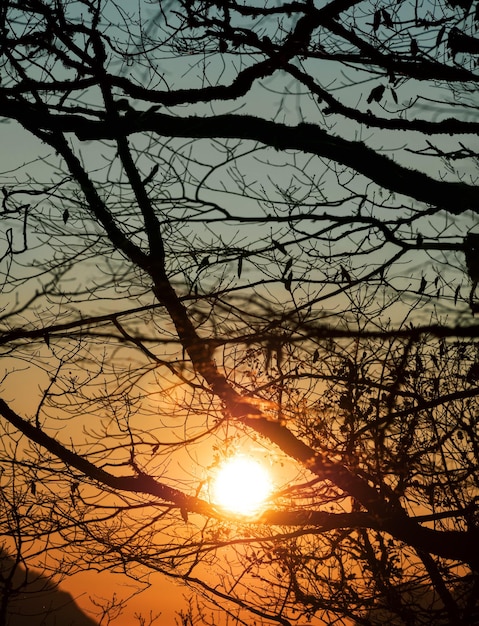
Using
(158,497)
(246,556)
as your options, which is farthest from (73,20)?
(246,556)

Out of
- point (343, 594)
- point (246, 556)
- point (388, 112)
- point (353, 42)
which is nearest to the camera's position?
point (353, 42)

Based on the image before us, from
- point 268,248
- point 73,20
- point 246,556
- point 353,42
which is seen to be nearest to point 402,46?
point 353,42

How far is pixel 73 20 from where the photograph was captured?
6086 millimetres

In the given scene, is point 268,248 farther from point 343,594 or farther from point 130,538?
point 343,594

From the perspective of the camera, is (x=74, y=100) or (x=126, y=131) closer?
(x=126, y=131)

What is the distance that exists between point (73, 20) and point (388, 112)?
3442 mm

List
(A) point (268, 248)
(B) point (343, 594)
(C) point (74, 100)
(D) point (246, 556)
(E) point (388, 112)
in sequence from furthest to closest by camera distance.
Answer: (D) point (246, 556)
(B) point (343, 594)
(C) point (74, 100)
(E) point (388, 112)
(A) point (268, 248)

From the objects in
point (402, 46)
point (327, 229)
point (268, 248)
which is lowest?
point (268, 248)

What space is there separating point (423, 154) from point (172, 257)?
7.38 feet

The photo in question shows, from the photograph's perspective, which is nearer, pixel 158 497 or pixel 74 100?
pixel 74 100

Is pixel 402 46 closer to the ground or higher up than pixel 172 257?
higher up

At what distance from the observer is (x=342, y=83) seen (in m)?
4.68

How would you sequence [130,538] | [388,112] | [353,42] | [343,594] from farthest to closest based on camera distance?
[343,594]
[130,538]
[388,112]
[353,42]

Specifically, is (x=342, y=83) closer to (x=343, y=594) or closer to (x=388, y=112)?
(x=388, y=112)
